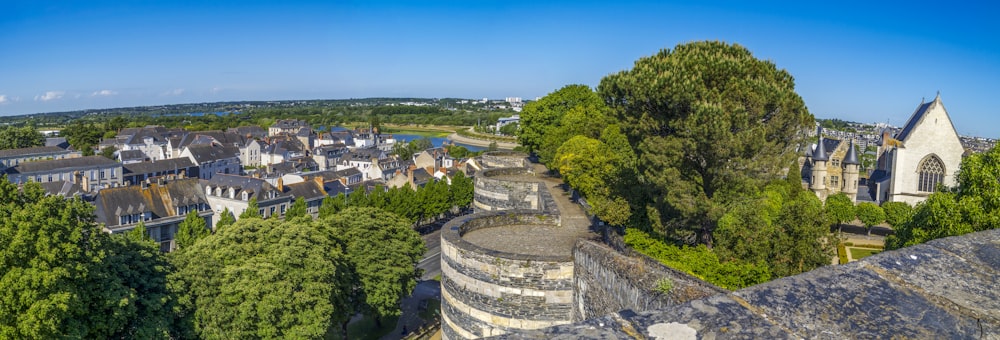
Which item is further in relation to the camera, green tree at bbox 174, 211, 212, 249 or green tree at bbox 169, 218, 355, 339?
green tree at bbox 174, 211, 212, 249

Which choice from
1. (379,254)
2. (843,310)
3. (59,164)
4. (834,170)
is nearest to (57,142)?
(59,164)

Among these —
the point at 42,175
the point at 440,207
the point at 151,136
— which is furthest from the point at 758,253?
the point at 151,136

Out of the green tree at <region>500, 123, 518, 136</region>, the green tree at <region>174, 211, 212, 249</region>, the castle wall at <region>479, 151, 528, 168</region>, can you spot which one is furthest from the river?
the green tree at <region>174, 211, 212, 249</region>

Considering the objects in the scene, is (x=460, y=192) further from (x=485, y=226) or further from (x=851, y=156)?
(x=485, y=226)

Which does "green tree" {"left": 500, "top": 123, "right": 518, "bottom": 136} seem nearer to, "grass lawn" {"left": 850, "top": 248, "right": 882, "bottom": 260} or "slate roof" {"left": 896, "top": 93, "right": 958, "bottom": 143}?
"slate roof" {"left": 896, "top": 93, "right": 958, "bottom": 143}

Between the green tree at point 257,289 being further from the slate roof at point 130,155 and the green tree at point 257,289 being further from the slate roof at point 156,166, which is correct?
the slate roof at point 130,155

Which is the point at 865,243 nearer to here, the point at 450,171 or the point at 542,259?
the point at 542,259
